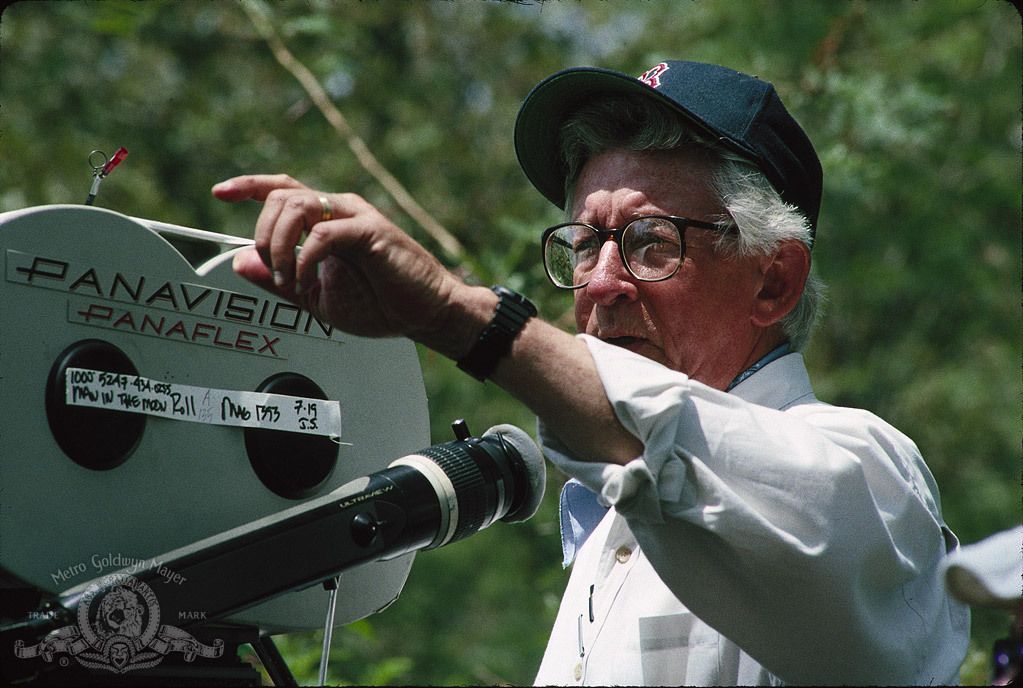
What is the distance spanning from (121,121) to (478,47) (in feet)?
7.96

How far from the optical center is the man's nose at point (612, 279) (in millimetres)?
2021

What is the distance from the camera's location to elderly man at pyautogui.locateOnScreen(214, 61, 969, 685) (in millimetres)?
1401

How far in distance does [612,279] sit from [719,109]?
14.0 inches

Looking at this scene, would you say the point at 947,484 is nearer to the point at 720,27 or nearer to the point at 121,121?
the point at 720,27

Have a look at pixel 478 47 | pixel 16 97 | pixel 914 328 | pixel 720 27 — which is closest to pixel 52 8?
pixel 16 97

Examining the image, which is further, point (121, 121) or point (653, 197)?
point (121, 121)

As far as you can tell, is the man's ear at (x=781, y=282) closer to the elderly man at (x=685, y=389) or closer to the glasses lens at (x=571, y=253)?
the elderly man at (x=685, y=389)

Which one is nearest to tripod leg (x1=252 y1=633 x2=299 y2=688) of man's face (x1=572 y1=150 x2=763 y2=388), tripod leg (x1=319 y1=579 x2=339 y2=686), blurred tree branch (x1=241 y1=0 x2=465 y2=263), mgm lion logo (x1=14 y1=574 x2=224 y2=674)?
tripod leg (x1=319 y1=579 x2=339 y2=686)

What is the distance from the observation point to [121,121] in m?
7.25

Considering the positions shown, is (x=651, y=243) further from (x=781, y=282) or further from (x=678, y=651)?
(x=678, y=651)

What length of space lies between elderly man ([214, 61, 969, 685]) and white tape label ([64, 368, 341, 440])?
0.26 metres

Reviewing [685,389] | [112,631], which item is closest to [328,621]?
[112,631]

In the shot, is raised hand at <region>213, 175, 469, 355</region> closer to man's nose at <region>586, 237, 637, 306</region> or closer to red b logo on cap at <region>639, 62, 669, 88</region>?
man's nose at <region>586, 237, 637, 306</region>

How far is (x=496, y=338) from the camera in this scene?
1396 millimetres
